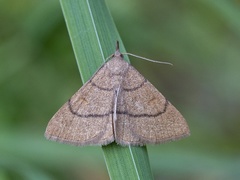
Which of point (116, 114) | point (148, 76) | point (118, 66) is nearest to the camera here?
point (116, 114)

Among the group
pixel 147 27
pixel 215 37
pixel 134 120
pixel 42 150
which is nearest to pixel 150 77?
pixel 147 27

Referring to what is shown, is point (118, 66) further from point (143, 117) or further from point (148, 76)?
point (148, 76)

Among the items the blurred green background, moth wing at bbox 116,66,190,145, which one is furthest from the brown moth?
the blurred green background

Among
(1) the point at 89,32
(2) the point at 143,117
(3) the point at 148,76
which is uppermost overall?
(1) the point at 89,32

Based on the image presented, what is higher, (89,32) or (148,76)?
(89,32)

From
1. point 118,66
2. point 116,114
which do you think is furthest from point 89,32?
point 116,114

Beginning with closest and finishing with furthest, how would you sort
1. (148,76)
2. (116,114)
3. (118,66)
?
(116,114) < (118,66) < (148,76)

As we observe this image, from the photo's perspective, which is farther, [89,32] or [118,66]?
[118,66]
